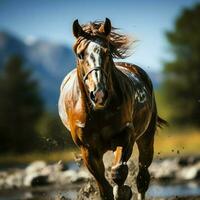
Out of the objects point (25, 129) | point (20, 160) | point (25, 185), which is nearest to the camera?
point (25, 185)

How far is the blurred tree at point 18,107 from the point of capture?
132 feet

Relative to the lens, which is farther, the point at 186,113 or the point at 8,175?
the point at 186,113

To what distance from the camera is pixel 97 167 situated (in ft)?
25.4

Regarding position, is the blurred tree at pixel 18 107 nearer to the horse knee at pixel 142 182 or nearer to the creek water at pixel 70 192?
the creek water at pixel 70 192

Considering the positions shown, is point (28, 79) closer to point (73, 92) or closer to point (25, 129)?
point (25, 129)

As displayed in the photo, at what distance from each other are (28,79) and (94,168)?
4476 centimetres

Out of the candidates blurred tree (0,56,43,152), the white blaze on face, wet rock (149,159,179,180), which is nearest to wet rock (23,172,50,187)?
wet rock (149,159,179,180)

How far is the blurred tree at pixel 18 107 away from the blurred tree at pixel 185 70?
30.2ft

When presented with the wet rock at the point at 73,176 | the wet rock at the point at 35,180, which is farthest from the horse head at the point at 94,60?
the wet rock at the point at 35,180

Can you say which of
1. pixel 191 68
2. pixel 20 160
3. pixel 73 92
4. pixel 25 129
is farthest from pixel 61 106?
pixel 191 68

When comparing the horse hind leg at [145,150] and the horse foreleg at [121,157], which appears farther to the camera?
the horse hind leg at [145,150]

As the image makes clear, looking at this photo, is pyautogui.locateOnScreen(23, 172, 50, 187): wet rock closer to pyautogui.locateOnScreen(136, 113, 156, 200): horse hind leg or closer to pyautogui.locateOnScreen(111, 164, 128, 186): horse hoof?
pyautogui.locateOnScreen(136, 113, 156, 200): horse hind leg

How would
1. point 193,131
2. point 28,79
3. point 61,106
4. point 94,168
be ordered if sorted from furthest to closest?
1. point 28,79
2. point 193,131
3. point 61,106
4. point 94,168

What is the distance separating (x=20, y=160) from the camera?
36.7 m
